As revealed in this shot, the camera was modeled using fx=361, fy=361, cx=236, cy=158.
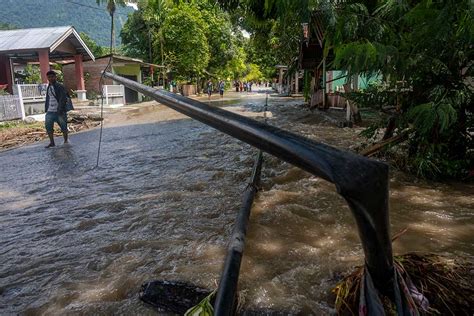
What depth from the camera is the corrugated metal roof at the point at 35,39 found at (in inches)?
752

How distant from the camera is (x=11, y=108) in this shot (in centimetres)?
1471

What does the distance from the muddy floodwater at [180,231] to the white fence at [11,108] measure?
8290 mm

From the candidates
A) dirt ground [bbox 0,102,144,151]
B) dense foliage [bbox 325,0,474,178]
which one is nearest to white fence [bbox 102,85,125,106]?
dirt ground [bbox 0,102,144,151]

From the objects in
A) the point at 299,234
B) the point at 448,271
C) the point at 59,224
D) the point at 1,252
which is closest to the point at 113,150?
the point at 59,224

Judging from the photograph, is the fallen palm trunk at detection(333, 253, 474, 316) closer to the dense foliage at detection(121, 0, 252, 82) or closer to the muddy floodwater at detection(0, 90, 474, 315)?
the muddy floodwater at detection(0, 90, 474, 315)

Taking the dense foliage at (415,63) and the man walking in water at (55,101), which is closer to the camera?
the dense foliage at (415,63)

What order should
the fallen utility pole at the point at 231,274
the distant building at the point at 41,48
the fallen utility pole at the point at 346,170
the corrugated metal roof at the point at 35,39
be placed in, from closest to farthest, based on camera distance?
the fallen utility pole at the point at 346,170
the fallen utility pole at the point at 231,274
the corrugated metal roof at the point at 35,39
the distant building at the point at 41,48

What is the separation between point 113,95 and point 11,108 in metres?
9.49

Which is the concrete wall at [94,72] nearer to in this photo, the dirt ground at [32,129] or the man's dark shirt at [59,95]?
the dirt ground at [32,129]

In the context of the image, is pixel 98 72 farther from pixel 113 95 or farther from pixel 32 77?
pixel 113 95

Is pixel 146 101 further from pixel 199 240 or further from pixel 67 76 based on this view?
pixel 199 240

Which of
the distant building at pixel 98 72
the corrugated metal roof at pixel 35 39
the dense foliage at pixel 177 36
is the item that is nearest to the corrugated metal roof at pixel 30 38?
the corrugated metal roof at pixel 35 39

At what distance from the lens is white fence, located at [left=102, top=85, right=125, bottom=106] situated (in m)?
23.0

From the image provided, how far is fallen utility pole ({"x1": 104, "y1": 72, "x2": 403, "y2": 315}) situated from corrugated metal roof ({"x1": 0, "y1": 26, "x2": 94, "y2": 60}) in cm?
2087
